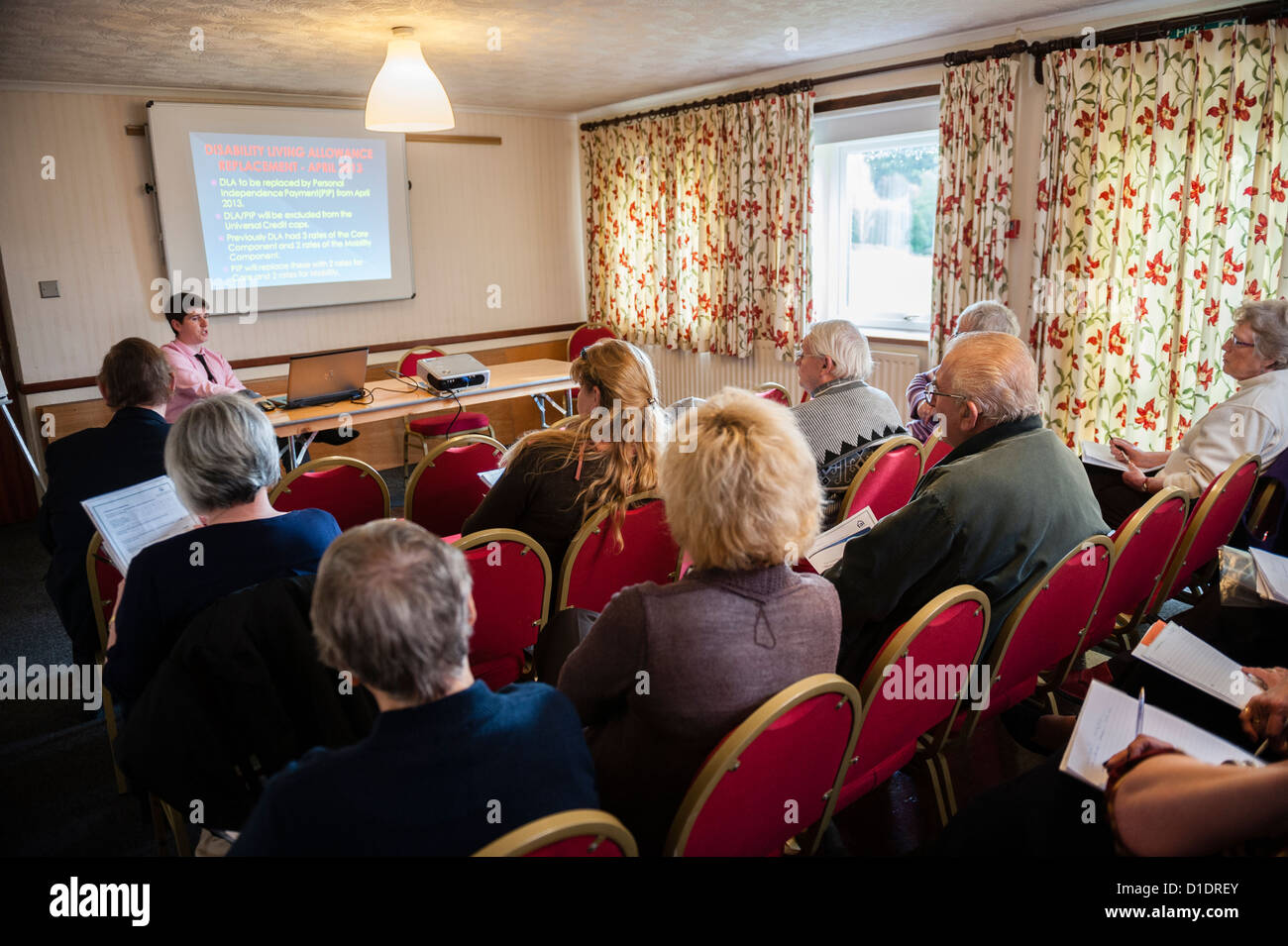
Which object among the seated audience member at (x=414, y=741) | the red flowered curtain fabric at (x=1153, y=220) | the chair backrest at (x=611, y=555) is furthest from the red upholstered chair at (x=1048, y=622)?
the red flowered curtain fabric at (x=1153, y=220)

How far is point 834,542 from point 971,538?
0.46 m

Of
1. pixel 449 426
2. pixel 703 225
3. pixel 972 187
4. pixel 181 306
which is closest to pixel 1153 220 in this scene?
pixel 972 187

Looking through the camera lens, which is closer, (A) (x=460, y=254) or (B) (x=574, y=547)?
(B) (x=574, y=547)

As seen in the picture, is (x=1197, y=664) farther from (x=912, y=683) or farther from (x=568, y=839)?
(x=568, y=839)

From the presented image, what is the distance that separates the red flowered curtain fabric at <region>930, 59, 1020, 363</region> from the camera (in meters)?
4.43

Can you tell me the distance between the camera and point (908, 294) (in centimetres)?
550

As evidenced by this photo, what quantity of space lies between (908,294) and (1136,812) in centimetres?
476

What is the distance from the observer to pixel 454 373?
16.0 ft

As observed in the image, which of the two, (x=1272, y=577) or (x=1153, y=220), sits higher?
(x=1153, y=220)

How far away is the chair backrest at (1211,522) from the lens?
238 cm

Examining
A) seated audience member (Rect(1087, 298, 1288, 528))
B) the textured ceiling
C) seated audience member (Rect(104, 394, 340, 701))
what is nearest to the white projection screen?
the textured ceiling

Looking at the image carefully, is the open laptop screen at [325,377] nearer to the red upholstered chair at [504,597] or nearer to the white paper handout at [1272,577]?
the red upholstered chair at [504,597]
